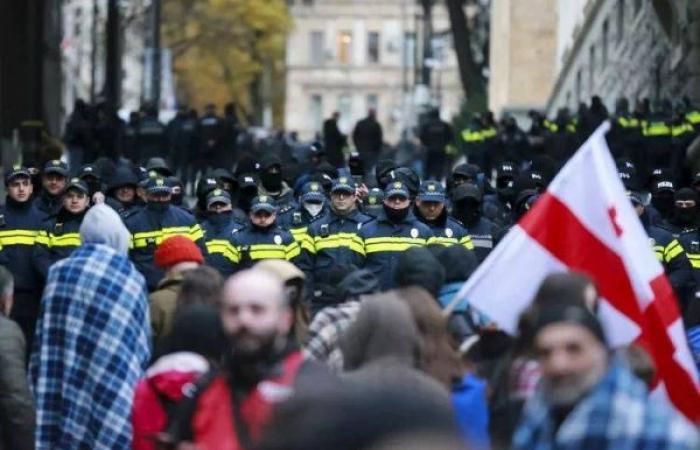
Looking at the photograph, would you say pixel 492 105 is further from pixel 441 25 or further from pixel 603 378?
pixel 441 25

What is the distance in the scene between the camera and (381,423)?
19.0 feet

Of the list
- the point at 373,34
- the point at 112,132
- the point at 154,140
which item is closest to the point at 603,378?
the point at 112,132

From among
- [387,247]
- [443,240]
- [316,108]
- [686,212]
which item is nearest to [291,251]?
[387,247]

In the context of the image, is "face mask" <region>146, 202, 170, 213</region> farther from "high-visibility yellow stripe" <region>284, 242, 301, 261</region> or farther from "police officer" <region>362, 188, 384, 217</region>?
"police officer" <region>362, 188, 384, 217</region>

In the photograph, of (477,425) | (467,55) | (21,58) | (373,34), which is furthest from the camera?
(373,34)

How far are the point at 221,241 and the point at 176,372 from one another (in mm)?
8757

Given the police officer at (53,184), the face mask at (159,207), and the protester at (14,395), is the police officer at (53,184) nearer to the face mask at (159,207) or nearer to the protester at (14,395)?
the face mask at (159,207)

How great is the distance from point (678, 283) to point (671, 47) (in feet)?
77.4

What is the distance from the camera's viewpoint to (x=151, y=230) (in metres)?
18.3

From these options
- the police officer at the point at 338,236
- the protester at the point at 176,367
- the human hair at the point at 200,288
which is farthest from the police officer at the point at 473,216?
the protester at the point at 176,367

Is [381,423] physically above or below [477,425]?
above

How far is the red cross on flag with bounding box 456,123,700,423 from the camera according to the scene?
9.73 meters

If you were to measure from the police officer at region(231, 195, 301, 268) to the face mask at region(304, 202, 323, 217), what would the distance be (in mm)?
968

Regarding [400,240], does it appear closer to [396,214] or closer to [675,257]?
[396,214]
